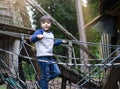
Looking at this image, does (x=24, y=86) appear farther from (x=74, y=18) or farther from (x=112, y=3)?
(x=74, y=18)

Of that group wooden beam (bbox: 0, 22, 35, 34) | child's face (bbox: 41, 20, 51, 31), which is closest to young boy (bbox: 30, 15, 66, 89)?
child's face (bbox: 41, 20, 51, 31)

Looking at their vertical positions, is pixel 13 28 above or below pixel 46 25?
below

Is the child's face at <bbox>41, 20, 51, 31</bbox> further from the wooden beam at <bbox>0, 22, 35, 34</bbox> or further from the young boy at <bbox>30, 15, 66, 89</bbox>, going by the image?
the wooden beam at <bbox>0, 22, 35, 34</bbox>

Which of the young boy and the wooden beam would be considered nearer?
the young boy

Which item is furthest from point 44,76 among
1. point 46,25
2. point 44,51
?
point 46,25

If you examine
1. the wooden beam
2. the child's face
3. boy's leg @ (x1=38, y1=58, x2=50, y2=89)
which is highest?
the child's face

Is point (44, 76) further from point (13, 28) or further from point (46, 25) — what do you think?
point (13, 28)

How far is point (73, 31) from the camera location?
2742 centimetres

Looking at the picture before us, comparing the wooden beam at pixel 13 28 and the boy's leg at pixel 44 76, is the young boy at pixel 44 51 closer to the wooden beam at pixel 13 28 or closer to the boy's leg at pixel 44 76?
the boy's leg at pixel 44 76

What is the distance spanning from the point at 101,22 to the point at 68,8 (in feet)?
64.3

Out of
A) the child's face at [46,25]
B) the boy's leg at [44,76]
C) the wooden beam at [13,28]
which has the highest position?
the child's face at [46,25]

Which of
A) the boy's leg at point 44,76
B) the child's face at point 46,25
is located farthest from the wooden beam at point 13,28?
the boy's leg at point 44,76

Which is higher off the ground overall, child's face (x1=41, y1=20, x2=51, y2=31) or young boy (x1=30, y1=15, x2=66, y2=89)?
child's face (x1=41, y1=20, x2=51, y2=31)

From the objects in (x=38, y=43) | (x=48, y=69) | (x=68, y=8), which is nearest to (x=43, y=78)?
(x=48, y=69)
